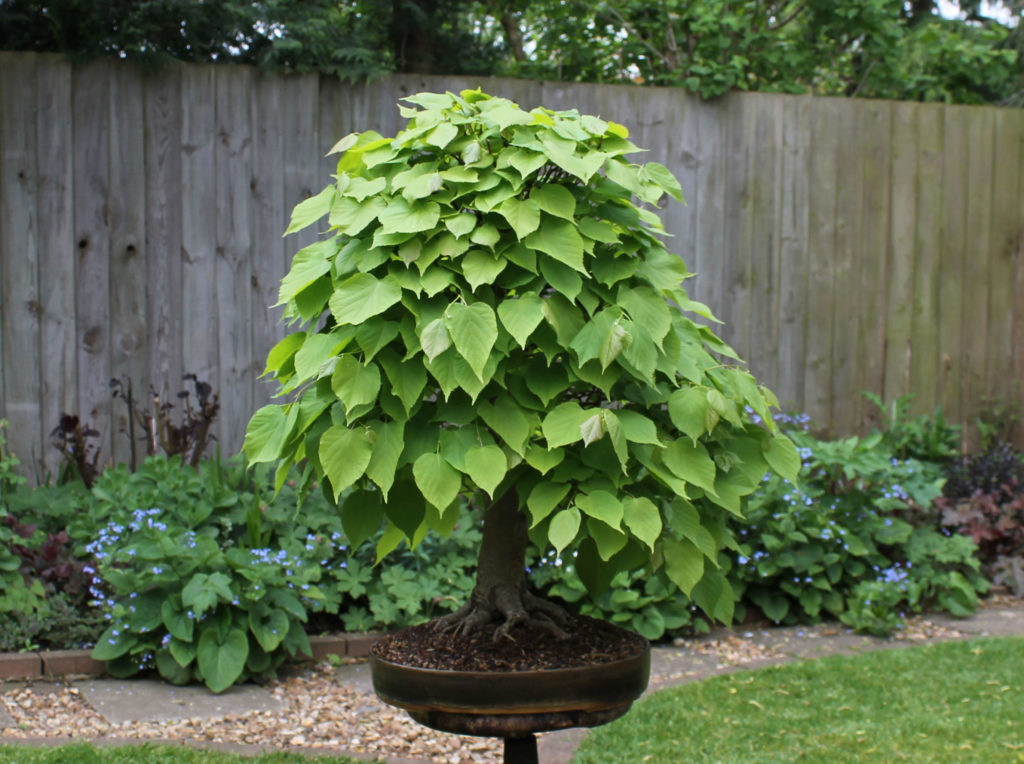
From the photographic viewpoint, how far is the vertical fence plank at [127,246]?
4656 mm

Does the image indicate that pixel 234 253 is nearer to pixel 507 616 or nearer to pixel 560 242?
pixel 507 616

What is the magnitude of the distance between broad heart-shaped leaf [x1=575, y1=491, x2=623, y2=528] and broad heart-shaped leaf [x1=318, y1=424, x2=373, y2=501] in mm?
368

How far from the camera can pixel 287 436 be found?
1.88m

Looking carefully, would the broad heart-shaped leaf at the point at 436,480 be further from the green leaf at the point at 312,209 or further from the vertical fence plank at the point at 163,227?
the vertical fence plank at the point at 163,227

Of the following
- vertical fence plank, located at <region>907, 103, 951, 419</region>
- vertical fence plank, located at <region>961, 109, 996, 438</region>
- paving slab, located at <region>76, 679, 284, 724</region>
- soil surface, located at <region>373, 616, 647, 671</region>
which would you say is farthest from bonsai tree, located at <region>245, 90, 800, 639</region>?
vertical fence plank, located at <region>961, 109, 996, 438</region>

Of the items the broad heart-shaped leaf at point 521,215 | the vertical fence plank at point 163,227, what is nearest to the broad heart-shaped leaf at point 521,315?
the broad heart-shaped leaf at point 521,215

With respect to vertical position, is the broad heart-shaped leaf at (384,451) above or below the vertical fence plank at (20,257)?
below

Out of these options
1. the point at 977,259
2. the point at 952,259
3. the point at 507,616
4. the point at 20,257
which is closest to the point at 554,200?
the point at 507,616

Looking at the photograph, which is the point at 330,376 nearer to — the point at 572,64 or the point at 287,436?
the point at 287,436

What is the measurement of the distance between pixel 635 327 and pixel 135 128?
140 inches

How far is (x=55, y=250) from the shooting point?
461cm

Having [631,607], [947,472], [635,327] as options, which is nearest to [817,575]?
[631,607]

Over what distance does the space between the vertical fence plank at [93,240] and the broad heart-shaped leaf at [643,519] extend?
348cm

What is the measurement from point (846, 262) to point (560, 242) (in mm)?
4199
